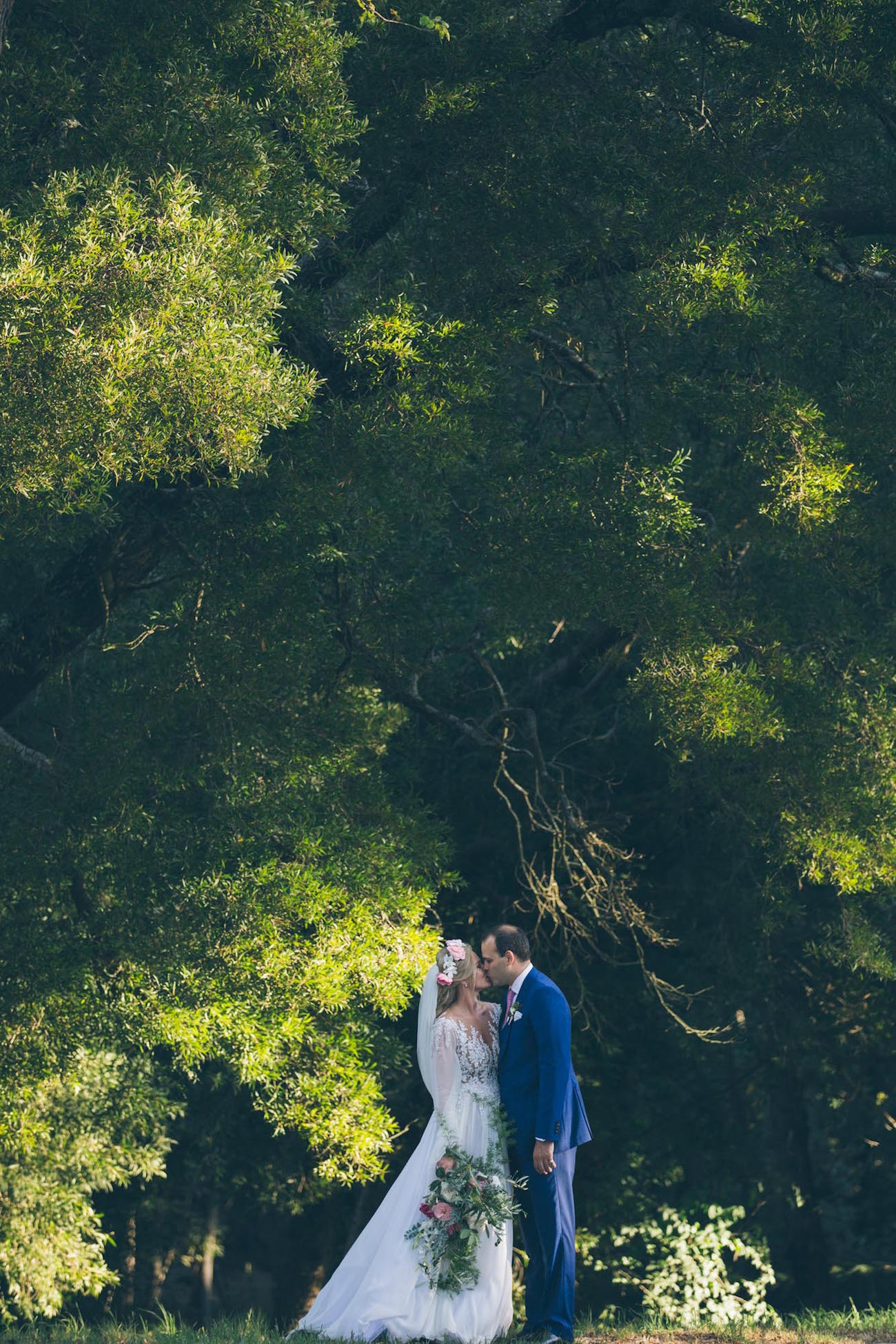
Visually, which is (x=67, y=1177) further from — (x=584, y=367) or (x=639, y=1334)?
(x=584, y=367)

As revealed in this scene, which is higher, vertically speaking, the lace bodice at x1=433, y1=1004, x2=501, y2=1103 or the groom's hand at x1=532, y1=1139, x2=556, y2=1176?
the lace bodice at x1=433, y1=1004, x2=501, y2=1103

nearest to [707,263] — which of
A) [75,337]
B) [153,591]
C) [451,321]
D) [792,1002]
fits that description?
[451,321]

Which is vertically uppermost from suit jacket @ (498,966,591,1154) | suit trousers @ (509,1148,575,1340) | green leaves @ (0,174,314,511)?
green leaves @ (0,174,314,511)

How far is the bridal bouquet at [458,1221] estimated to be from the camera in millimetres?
5934

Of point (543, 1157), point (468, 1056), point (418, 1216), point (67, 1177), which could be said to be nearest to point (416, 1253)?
point (418, 1216)

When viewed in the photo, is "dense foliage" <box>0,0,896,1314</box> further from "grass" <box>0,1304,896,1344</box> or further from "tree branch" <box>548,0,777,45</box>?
"grass" <box>0,1304,896,1344</box>

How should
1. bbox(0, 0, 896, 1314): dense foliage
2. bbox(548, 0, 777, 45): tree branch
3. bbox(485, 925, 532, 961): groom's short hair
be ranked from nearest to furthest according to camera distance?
bbox(485, 925, 532, 961): groom's short hair
bbox(0, 0, 896, 1314): dense foliage
bbox(548, 0, 777, 45): tree branch

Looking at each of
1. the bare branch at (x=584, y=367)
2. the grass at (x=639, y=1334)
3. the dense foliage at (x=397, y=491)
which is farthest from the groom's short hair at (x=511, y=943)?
the bare branch at (x=584, y=367)

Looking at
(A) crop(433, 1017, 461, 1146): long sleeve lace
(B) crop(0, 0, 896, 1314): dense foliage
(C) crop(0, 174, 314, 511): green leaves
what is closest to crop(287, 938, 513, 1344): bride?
(A) crop(433, 1017, 461, 1146): long sleeve lace

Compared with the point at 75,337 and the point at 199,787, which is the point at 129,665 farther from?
the point at 75,337

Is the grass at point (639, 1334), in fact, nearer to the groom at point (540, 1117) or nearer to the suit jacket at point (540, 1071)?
the groom at point (540, 1117)

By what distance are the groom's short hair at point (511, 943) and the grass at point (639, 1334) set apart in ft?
5.07

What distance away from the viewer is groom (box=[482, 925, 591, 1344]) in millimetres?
5934

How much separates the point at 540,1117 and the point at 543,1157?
158 millimetres
